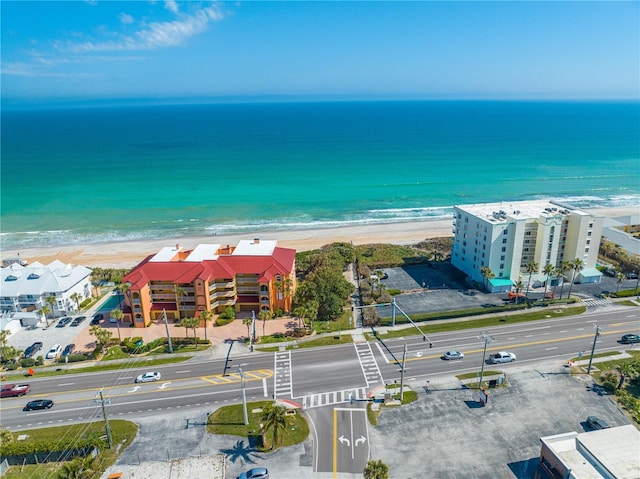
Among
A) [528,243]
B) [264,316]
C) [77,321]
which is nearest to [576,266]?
[528,243]

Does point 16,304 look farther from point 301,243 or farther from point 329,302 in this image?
point 301,243

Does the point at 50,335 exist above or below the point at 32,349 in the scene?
below

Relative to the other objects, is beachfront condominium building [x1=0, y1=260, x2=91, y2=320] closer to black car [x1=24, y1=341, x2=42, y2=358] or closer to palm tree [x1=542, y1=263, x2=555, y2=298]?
black car [x1=24, y1=341, x2=42, y2=358]

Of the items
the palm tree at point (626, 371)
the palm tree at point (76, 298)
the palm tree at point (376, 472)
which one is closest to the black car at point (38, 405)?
the palm tree at point (76, 298)

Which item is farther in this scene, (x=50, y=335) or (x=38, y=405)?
(x=50, y=335)

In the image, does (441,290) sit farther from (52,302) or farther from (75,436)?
(52,302)

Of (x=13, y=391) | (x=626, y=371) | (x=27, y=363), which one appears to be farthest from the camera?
(x=27, y=363)

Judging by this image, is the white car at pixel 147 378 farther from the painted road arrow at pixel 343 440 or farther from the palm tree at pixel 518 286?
the palm tree at pixel 518 286

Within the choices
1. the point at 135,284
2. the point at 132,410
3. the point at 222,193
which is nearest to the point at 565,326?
the point at 132,410
